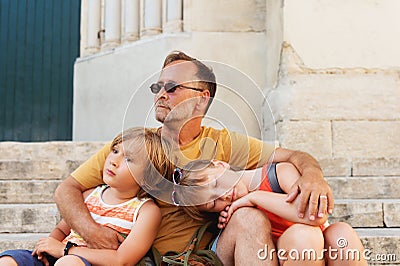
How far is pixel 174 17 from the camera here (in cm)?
378

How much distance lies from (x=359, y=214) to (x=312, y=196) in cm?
82

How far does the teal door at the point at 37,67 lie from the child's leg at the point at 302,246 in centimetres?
363

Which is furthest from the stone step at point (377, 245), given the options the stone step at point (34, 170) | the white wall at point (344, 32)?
the white wall at point (344, 32)

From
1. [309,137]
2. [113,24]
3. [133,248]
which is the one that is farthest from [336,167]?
[113,24]

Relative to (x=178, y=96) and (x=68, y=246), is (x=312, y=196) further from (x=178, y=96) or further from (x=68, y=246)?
(x=68, y=246)

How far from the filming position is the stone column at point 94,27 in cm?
422

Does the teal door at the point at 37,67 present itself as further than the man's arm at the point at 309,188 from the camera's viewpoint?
Yes

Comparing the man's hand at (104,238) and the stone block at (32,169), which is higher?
the man's hand at (104,238)

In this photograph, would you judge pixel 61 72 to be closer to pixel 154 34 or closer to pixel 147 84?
pixel 154 34

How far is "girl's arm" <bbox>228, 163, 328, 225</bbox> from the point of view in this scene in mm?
1348

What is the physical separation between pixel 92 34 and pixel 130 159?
2910 mm

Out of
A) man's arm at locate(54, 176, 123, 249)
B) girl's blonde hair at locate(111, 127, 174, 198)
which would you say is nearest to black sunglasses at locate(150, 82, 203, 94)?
girl's blonde hair at locate(111, 127, 174, 198)

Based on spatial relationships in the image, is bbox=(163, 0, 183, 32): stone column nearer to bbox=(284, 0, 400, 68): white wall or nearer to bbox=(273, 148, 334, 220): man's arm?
bbox=(284, 0, 400, 68): white wall

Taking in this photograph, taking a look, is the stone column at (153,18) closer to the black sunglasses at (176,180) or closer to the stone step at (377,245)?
the stone step at (377,245)
